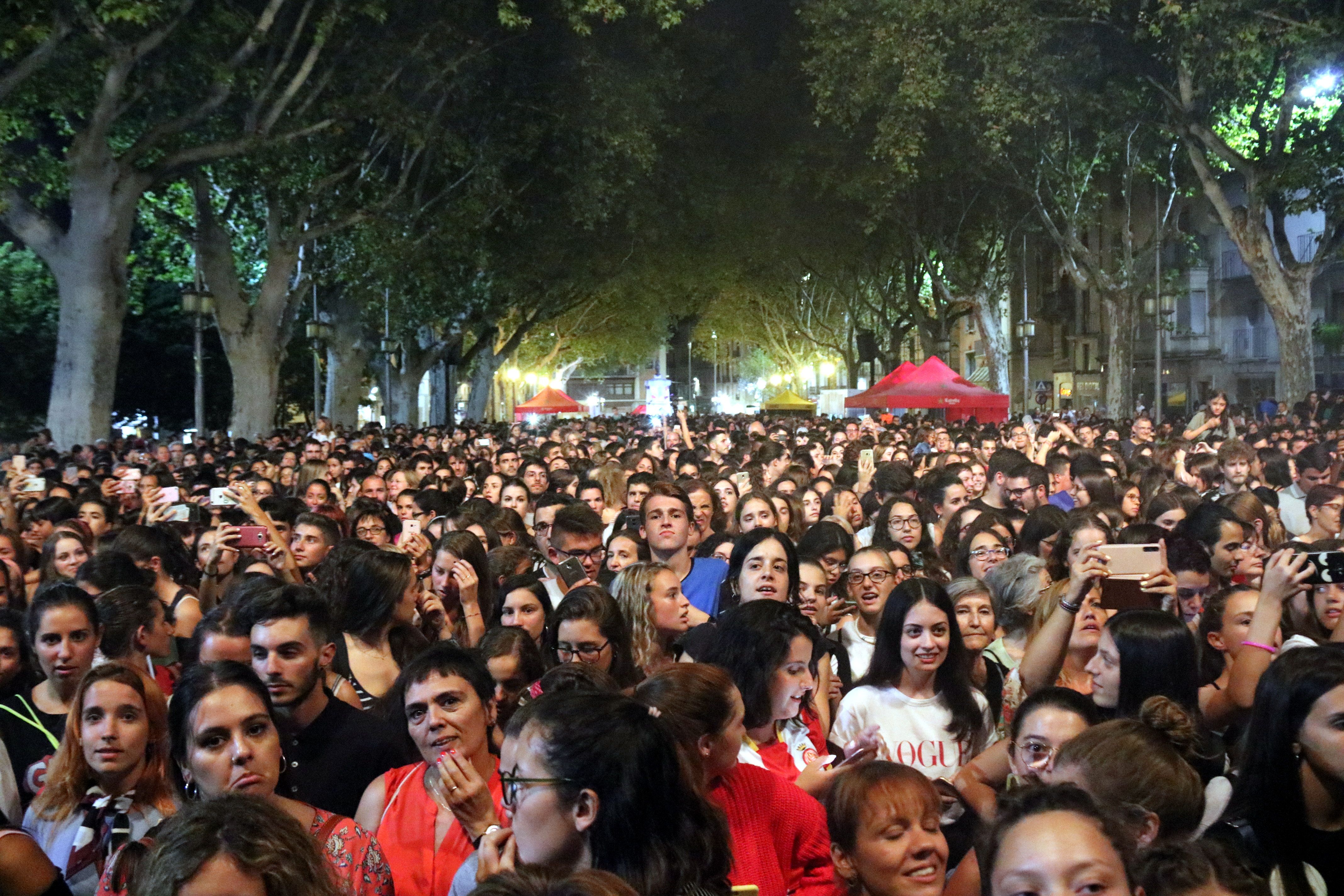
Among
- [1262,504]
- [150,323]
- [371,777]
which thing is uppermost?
[150,323]

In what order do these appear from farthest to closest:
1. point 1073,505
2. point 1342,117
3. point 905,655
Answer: point 1342,117 < point 1073,505 < point 905,655

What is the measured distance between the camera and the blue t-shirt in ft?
25.0

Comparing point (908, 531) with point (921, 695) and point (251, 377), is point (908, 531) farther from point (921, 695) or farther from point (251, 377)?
point (251, 377)

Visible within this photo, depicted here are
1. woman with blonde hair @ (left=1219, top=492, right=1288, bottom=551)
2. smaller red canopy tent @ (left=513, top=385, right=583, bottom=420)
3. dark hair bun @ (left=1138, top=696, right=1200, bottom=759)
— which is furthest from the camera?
smaller red canopy tent @ (left=513, top=385, right=583, bottom=420)

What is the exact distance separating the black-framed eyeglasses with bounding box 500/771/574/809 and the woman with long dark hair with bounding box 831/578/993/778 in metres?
2.28

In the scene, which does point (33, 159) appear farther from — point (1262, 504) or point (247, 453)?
point (1262, 504)

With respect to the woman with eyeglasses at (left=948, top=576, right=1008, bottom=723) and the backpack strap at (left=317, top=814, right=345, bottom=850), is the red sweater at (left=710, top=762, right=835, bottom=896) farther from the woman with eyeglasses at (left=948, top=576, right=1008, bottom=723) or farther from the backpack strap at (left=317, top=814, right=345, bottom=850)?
the woman with eyeglasses at (left=948, top=576, right=1008, bottom=723)

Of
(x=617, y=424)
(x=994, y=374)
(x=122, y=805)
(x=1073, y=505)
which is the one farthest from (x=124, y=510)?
(x=617, y=424)

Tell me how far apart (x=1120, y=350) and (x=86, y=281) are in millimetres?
20952

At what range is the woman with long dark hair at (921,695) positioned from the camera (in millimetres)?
5312

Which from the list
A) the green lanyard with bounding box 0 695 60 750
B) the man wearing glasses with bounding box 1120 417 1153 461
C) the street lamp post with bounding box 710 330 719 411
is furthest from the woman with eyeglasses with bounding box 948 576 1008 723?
the street lamp post with bounding box 710 330 719 411

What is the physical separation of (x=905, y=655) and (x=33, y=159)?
62.6ft

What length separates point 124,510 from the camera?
12.9m

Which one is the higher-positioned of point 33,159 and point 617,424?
point 33,159
